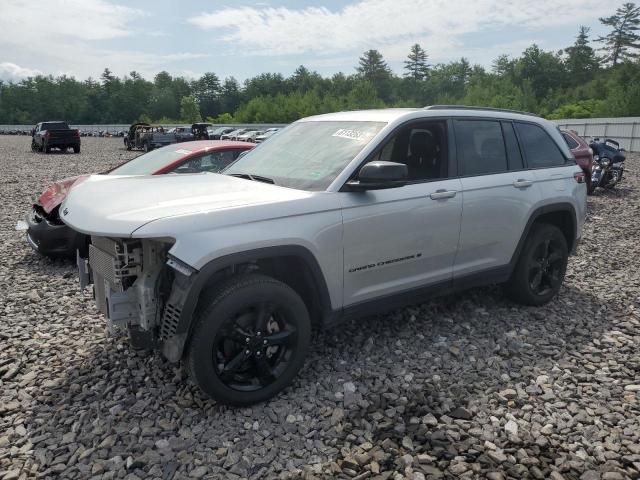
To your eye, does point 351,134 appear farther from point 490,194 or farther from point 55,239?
point 55,239

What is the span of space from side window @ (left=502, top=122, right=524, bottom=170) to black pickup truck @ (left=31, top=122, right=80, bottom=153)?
27.1 metres

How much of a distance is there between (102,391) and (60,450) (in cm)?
59

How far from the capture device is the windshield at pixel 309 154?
3.64 meters

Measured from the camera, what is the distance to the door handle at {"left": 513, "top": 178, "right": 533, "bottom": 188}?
14.8 feet

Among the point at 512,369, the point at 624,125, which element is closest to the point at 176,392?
the point at 512,369

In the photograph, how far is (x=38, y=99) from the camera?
4835 inches

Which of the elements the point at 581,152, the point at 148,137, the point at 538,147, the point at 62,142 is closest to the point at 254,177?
the point at 538,147

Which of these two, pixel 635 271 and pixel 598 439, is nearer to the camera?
pixel 598 439

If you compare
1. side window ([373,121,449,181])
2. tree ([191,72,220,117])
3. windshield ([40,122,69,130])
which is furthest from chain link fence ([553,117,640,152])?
tree ([191,72,220,117])

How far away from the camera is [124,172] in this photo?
21.7 ft

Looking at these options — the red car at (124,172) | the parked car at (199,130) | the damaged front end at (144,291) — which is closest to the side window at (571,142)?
the red car at (124,172)

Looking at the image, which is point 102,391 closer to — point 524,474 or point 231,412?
point 231,412

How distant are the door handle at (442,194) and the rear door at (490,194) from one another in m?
0.15

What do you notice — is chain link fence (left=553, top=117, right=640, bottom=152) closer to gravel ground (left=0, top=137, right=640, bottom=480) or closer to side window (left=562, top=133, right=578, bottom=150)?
side window (left=562, top=133, right=578, bottom=150)
